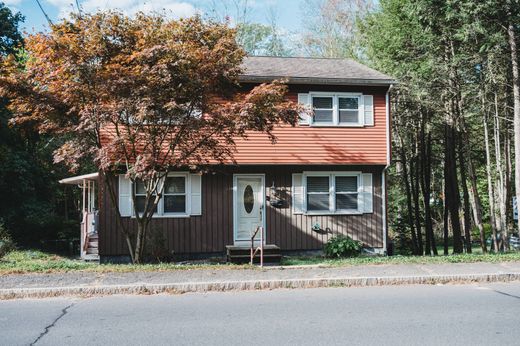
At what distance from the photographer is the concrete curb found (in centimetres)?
913

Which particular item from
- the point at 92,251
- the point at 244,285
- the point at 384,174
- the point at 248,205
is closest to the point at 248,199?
the point at 248,205

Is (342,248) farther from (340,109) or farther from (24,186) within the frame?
(24,186)

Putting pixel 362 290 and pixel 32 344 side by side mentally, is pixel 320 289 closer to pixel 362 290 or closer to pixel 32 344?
pixel 362 290

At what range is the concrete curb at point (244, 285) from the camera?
9.13 m

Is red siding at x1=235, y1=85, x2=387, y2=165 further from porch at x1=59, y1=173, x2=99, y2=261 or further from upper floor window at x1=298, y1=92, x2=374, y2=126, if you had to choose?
porch at x1=59, y1=173, x2=99, y2=261

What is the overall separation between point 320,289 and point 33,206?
19.9 meters

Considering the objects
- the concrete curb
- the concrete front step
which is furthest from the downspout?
the concrete curb

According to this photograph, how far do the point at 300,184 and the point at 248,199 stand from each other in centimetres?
187

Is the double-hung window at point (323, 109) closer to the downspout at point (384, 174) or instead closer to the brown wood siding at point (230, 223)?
the brown wood siding at point (230, 223)

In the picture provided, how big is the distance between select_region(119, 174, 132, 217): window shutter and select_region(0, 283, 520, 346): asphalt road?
778 centimetres

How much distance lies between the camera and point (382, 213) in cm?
1800

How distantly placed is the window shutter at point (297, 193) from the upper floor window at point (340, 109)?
190 cm

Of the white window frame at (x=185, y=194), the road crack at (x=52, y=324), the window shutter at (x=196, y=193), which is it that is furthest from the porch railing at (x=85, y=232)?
the road crack at (x=52, y=324)

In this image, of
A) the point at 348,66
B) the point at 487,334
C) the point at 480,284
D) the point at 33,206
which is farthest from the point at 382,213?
the point at 33,206
